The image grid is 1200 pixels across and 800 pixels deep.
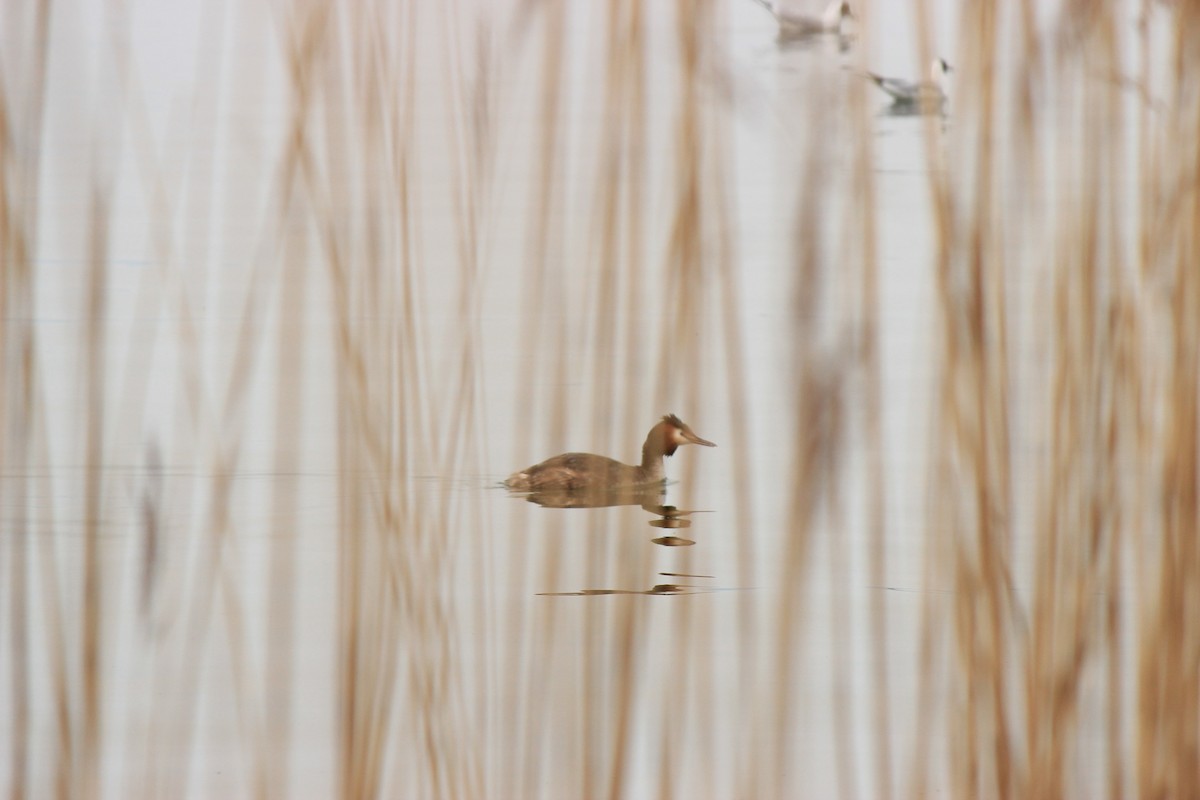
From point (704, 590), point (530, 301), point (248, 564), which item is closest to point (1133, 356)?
point (704, 590)

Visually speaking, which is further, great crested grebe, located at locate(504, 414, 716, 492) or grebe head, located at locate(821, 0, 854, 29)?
grebe head, located at locate(821, 0, 854, 29)

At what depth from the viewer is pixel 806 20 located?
1012 millimetres

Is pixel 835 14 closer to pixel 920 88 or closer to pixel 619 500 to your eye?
pixel 920 88

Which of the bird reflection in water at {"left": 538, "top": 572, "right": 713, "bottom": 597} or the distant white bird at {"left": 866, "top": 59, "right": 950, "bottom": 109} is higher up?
the distant white bird at {"left": 866, "top": 59, "right": 950, "bottom": 109}

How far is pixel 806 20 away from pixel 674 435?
16.7 inches

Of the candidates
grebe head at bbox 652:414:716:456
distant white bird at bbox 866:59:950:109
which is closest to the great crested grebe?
grebe head at bbox 652:414:716:456

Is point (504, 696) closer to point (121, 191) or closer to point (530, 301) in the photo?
point (530, 301)

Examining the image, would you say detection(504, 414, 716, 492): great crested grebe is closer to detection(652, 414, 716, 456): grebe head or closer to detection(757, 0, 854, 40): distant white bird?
detection(652, 414, 716, 456): grebe head

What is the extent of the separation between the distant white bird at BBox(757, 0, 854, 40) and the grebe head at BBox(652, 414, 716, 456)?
394 millimetres

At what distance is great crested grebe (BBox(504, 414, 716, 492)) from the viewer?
87 cm

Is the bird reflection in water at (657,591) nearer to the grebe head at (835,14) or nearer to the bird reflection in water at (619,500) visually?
the bird reflection in water at (619,500)

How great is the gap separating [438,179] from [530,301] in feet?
0.45

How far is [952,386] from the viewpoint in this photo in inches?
36.4

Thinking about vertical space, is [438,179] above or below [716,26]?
below
